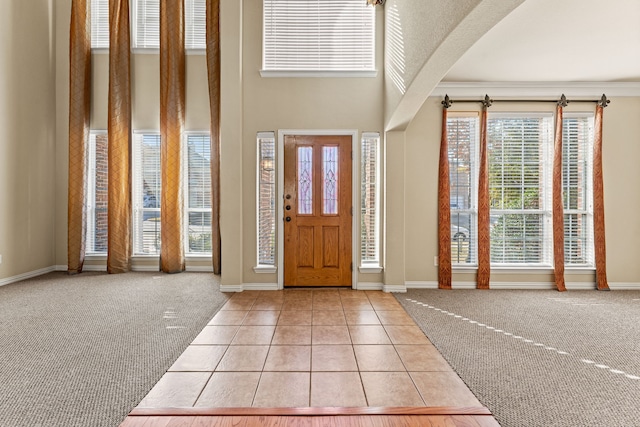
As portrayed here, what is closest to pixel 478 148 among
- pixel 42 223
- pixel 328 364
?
pixel 328 364

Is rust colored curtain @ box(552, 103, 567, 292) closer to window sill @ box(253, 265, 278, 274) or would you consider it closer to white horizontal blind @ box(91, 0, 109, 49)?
window sill @ box(253, 265, 278, 274)

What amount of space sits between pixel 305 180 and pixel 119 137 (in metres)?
3.01

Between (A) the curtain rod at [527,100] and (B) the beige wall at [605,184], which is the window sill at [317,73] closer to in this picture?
(B) the beige wall at [605,184]

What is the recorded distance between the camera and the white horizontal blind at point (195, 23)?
18.9ft

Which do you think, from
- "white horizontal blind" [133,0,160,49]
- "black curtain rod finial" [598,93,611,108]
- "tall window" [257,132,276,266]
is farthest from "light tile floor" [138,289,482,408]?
"white horizontal blind" [133,0,160,49]

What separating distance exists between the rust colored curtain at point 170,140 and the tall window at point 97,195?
1.01 metres

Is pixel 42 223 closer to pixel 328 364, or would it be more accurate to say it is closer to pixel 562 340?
pixel 328 364

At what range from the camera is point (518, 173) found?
4.90 metres

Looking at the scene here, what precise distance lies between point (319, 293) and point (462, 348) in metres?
2.02

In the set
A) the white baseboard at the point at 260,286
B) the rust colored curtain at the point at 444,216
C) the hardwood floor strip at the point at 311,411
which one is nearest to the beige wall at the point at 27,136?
the white baseboard at the point at 260,286

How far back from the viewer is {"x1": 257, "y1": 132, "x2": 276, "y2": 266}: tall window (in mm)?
4742

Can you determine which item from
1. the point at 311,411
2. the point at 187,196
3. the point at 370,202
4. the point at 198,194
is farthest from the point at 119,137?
the point at 311,411

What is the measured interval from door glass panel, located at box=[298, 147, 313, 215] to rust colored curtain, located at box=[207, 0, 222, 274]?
1505mm

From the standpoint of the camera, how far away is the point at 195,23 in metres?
5.76
